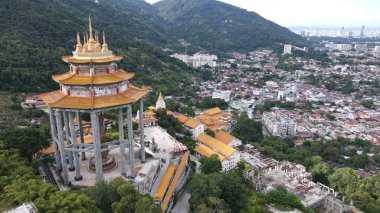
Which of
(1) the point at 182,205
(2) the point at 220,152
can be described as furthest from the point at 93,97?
(2) the point at 220,152

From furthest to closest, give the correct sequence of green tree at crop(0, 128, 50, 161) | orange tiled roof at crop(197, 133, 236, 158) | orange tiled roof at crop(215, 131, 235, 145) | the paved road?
1. orange tiled roof at crop(215, 131, 235, 145)
2. orange tiled roof at crop(197, 133, 236, 158)
3. green tree at crop(0, 128, 50, 161)
4. the paved road

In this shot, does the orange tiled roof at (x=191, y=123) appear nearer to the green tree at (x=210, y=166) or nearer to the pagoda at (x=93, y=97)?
the green tree at (x=210, y=166)

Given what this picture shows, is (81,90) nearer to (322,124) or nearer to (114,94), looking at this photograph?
(114,94)

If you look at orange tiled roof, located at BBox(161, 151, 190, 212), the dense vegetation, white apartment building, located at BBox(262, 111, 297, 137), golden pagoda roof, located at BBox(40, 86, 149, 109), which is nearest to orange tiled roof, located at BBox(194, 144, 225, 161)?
orange tiled roof, located at BBox(161, 151, 190, 212)

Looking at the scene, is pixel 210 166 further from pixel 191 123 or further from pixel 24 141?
pixel 24 141

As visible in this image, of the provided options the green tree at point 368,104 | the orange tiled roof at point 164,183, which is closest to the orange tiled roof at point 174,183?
the orange tiled roof at point 164,183

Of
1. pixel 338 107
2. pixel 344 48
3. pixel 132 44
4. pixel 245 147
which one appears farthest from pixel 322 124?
pixel 344 48

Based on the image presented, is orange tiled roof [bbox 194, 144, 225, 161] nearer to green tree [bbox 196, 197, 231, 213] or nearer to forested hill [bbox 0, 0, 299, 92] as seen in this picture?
green tree [bbox 196, 197, 231, 213]
